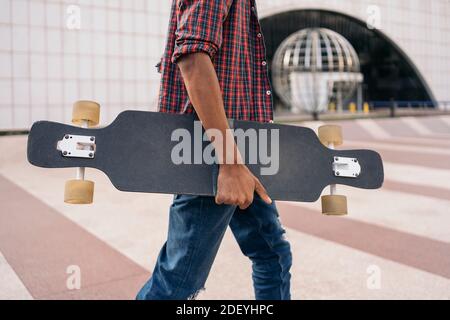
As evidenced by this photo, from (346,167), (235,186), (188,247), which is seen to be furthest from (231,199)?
(346,167)

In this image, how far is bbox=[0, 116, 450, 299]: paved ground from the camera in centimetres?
271

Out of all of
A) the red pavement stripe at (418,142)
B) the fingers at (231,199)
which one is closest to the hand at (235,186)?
the fingers at (231,199)

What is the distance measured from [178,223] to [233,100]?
44cm

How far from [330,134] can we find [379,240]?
215cm

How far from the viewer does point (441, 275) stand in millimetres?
2871

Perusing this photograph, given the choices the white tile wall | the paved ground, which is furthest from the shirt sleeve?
the white tile wall

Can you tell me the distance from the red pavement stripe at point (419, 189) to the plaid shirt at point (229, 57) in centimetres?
411

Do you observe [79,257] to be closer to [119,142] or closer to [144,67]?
[119,142]

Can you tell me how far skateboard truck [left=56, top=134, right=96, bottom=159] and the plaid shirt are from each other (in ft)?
0.90

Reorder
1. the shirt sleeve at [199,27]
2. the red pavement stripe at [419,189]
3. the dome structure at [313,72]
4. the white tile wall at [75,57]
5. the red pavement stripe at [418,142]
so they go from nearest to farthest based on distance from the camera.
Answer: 1. the shirt sleeve at [199,27]
2. the red pavement stripe at [419,189]
3. the red pavement stripe at [418,142]
4. the white tile wall at [75,57]
5. the dome structure at [313,72]

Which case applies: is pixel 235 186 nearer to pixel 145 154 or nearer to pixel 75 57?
pixel 145 154

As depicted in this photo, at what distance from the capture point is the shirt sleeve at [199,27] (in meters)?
1.38

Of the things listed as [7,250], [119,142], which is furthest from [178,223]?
[7,250]

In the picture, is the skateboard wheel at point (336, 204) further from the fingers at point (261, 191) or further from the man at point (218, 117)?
the fingers at point (261, 191)
